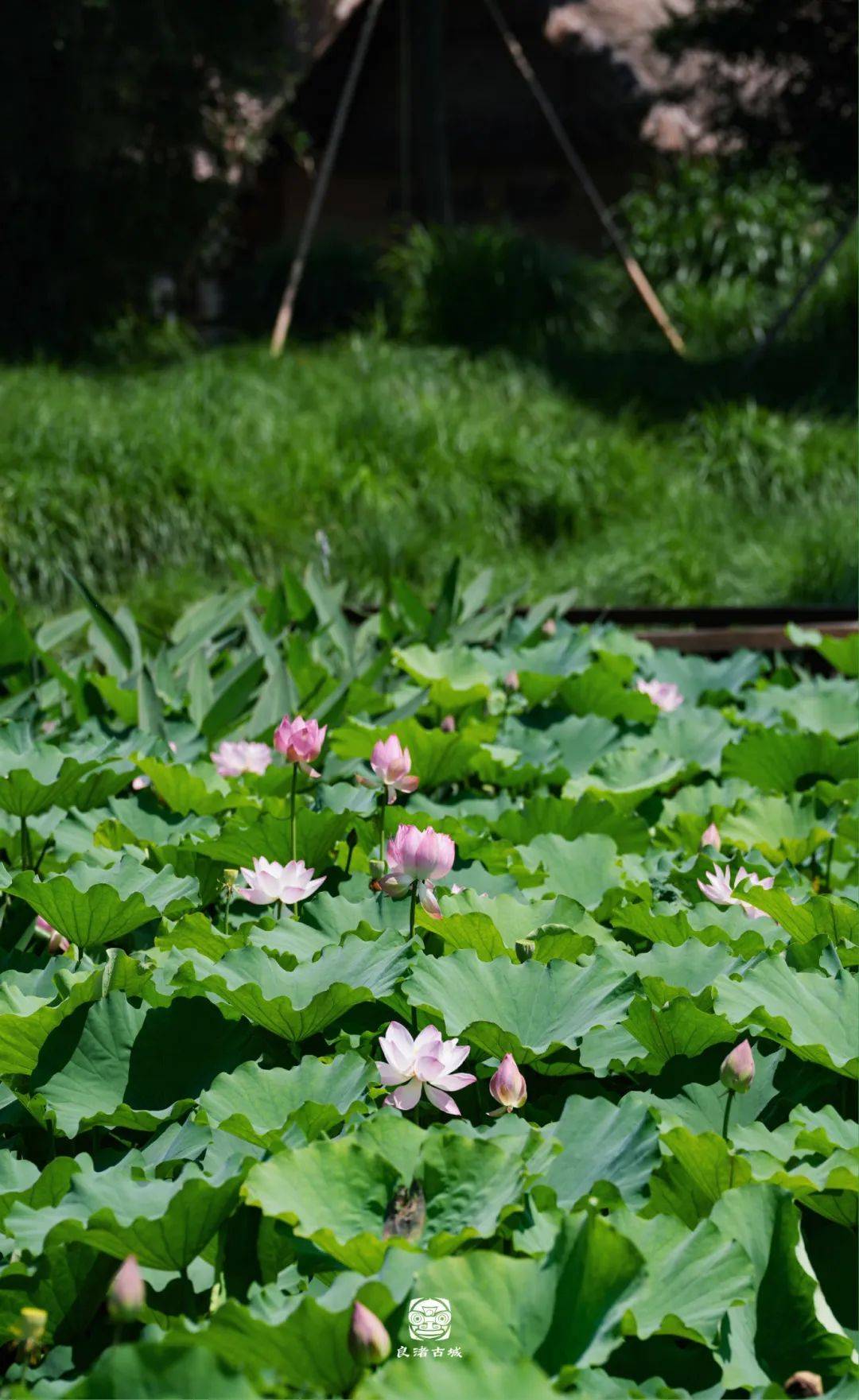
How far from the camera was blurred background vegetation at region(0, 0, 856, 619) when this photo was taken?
4746 mm

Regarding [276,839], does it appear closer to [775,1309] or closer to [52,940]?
[52,940]

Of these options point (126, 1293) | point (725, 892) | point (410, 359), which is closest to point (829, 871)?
point (725, 892)

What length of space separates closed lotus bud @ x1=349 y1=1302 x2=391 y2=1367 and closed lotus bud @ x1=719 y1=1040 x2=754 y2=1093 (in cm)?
30

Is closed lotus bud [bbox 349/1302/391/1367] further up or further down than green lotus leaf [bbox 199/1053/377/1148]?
further up

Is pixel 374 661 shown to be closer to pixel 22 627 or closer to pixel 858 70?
pixel 22 627

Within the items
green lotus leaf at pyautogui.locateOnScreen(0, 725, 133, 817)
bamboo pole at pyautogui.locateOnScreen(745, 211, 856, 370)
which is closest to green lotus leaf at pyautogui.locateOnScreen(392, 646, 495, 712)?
green lotus leaf at pyautogui.locateOnScreen(0, 725, 133, 817)

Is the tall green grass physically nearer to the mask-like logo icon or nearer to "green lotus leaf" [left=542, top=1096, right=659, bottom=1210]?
"green lotus leaf" [left=542, top=1096, right=659, bottom=1210]

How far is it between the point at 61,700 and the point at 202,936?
0.94 metres

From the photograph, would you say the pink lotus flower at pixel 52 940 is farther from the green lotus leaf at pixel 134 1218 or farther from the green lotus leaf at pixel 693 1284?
the green lotus leaf at pixel 693 1284

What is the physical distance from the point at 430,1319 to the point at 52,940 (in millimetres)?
655

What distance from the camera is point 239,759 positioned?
1578 mm

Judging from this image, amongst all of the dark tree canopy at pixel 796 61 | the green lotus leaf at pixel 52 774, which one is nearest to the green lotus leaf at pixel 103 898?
the green lotus leaf at pixel 52 774

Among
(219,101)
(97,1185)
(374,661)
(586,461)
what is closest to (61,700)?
(374,661)

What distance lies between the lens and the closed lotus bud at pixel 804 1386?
658 millimetres
